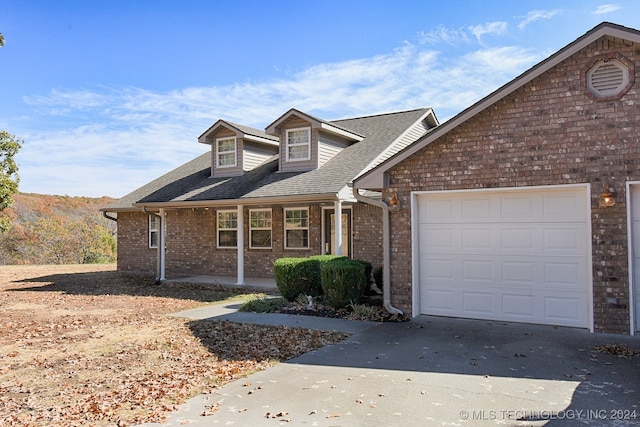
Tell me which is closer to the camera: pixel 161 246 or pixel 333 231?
pixel 333 231

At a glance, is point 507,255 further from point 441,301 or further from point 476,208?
point 441,301

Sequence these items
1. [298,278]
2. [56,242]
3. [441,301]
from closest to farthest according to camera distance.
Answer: [441,301] < [298,278] < [56,242]

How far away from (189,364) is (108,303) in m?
7.32

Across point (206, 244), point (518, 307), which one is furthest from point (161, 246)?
point (518, 307)

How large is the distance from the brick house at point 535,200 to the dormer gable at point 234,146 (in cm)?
851

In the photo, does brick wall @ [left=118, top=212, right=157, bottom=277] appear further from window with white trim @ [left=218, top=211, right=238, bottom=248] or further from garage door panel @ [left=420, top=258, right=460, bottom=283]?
garage door panel @ [left=420, top=258, right=460, bottom=283]

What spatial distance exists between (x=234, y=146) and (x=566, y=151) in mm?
12308

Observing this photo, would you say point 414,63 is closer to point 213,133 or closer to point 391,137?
point 391,137

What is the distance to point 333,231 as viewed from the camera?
50.7ft

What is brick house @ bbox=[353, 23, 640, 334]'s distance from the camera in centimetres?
787

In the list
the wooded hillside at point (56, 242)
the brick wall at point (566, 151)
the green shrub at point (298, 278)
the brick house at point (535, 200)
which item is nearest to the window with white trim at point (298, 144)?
the green shrub at point (298, 278)

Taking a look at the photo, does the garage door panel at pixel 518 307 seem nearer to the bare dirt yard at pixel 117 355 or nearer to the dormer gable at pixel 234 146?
the bare dirt yard at pixel 117 355

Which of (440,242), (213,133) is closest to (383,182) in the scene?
(440,242)

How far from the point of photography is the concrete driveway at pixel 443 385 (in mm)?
4754
